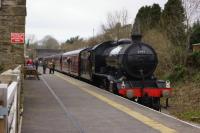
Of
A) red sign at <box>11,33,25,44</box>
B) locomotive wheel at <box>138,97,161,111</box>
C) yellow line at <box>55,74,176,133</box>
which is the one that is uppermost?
red sign at <box>11,33,25,44</box>

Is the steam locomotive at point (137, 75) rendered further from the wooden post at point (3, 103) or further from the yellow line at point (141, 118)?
the wooden post at point (3, 103)

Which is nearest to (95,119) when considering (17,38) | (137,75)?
(17,38)

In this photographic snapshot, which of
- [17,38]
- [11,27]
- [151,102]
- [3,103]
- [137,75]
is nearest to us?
[3,103]

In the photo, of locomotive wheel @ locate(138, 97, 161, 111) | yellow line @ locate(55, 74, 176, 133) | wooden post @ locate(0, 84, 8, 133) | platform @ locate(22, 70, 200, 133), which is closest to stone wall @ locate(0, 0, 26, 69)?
platform @ locate(22, 70, 200, 133)

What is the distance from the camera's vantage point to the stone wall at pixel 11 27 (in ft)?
54.9

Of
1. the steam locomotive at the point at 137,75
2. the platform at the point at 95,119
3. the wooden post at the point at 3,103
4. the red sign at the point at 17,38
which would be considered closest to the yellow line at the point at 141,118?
the platform at the point at 95,119

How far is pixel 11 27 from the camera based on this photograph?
16875mm

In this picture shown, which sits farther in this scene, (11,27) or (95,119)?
(11,27)

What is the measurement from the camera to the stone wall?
16.7 m

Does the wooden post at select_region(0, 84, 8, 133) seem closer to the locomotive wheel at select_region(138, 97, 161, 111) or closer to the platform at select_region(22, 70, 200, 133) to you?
the platform at select_region(22, 70, 200, 133)

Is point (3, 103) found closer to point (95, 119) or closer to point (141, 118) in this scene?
point (95, 119)

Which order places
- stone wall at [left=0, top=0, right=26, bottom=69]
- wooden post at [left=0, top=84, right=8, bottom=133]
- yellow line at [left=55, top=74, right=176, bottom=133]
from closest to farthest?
1. wooden post at [left=0, top=84, right=8, bottom=133]
2. yellow line at [left=55, top=74, right=176, bottom=133]
3. stone wall at [left=0, top=0, right=26, bottom=69]

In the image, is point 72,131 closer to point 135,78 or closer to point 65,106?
point 65,106

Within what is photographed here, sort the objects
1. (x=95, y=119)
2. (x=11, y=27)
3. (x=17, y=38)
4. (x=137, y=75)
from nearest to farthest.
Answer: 1. (x=95, y=119)
2. (x=17, y=38)
3. (x=11, y=27)
4. (x=137, y=75)
